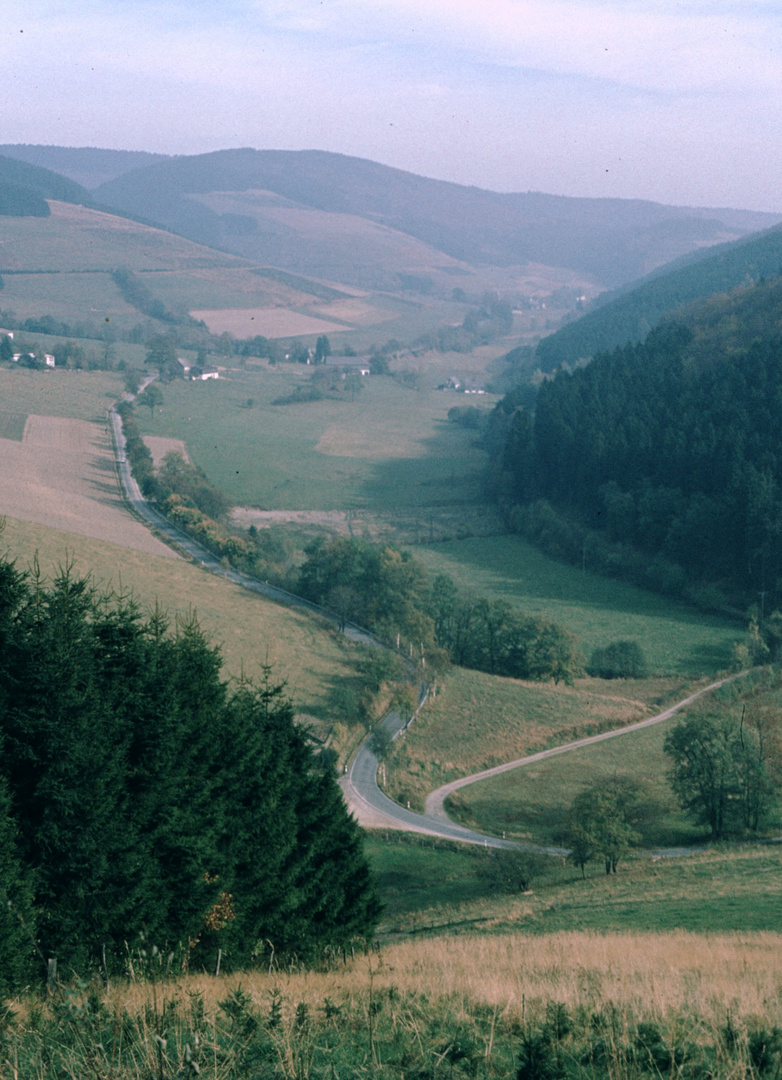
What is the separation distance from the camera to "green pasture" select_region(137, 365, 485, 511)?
121562 mm

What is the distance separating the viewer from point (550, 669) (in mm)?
65875

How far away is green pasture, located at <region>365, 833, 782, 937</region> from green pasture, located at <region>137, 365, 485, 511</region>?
79359mm

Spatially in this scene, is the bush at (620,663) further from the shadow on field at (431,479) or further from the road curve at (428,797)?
the shadow on field at (431,479)

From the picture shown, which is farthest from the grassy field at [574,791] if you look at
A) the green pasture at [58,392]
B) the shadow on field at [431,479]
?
the green pasture at [58,392]

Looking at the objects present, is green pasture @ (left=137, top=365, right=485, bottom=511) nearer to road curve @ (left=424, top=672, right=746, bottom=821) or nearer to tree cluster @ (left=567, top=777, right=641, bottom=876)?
road curve @ (left=424, top=672, right=746, bottom=821)

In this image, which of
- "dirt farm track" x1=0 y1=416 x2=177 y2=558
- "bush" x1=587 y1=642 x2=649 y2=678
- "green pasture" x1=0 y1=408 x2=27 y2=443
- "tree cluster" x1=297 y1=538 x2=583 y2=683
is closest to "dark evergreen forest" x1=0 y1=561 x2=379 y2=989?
"tree cluster" x1=297 y1=538 x2=583 y2=683

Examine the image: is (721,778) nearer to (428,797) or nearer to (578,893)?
(428,797)

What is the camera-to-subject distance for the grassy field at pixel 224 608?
58.6 m

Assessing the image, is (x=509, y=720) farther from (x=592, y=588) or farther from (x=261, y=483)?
(x=261, y=483)

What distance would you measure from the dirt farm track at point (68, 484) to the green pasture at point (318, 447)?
1573 centimetres

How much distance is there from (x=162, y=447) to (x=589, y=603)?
67.8 meters

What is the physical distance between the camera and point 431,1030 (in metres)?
8.56

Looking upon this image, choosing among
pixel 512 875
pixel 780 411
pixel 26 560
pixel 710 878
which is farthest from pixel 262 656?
pixel 780 411

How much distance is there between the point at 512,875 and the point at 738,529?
61784 mm
